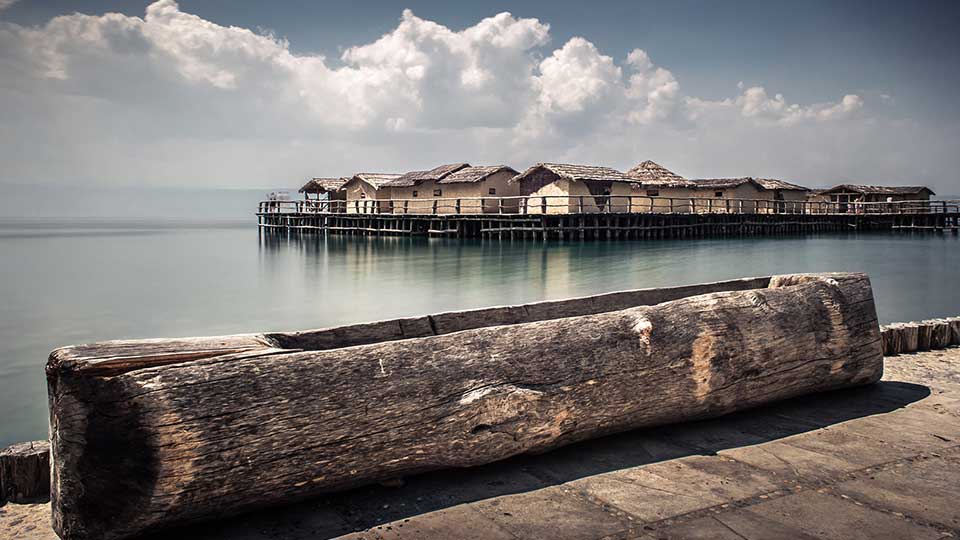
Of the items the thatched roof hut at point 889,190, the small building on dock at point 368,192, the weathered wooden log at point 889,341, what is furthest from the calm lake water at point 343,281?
the thatched roof hut at point 889,190

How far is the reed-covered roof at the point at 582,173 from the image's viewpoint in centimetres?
3497

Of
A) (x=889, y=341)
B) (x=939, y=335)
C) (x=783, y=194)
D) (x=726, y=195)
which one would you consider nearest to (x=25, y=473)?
(x=889, y=341)

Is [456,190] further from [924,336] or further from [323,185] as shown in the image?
[924,336]

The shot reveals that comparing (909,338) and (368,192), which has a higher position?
(368,192)

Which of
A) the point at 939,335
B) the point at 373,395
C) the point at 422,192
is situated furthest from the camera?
the point at 422,192

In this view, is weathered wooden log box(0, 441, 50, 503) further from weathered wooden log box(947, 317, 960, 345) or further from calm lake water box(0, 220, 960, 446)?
weathered wooden log box(947, 317, 960, 345)

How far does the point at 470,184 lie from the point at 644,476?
36.2 meters

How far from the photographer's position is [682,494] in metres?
3.10

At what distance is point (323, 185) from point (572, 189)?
21969 millimetres

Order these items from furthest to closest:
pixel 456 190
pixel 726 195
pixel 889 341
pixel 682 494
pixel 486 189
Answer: pixel 726 195, pixel 456 190, pixel 486 189, pixel 889 341, pixel 682 494

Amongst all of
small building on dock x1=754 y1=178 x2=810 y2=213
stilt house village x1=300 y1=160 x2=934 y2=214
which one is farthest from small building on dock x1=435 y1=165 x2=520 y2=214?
small building on dock x1=754 y1=178 x2=810 y2=213

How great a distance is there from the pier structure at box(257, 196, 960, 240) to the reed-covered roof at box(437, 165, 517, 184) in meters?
1.17

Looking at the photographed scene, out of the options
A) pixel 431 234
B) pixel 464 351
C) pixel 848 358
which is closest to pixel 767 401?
pixel 848 358

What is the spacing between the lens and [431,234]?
40.9 metres
